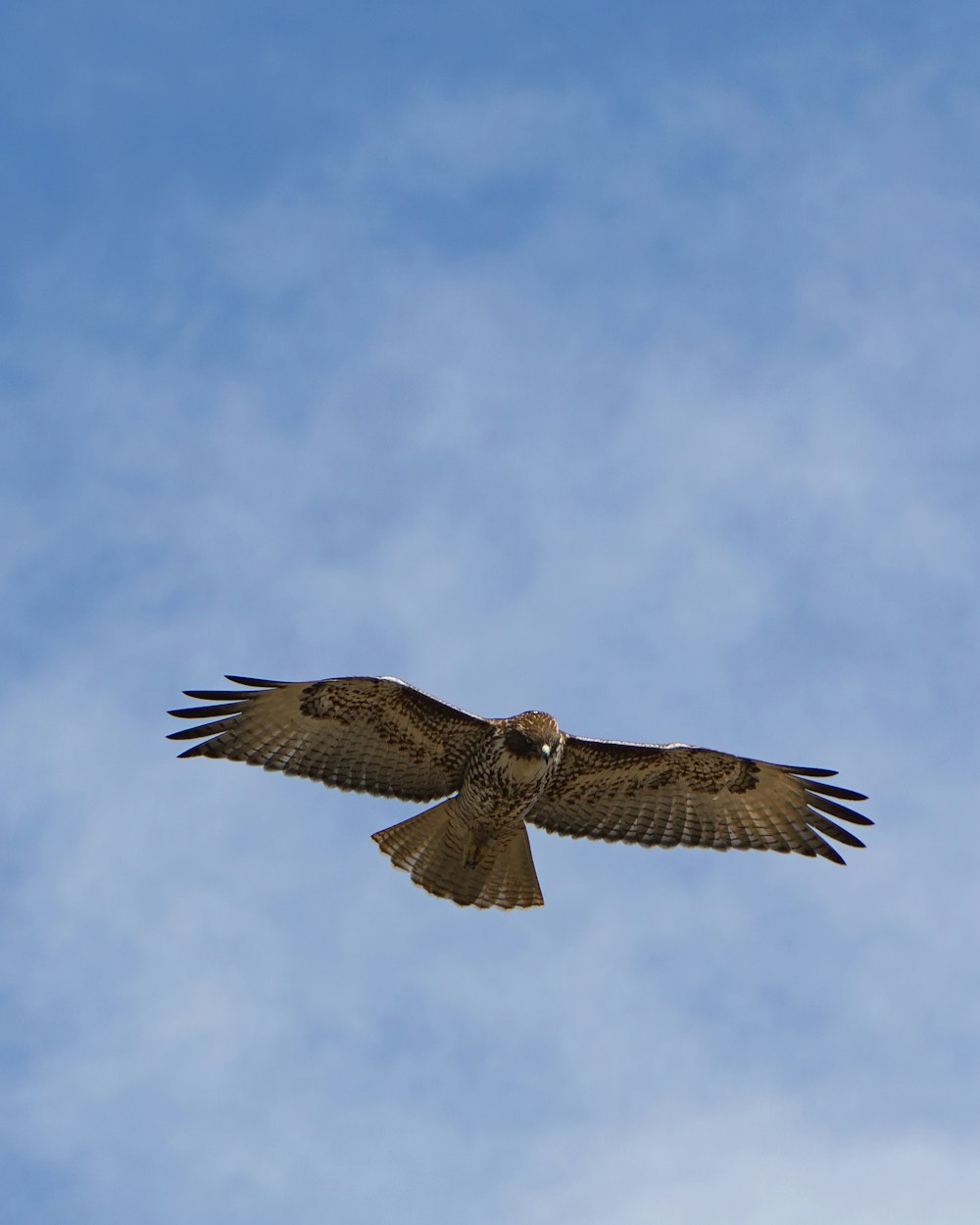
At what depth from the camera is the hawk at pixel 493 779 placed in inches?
563

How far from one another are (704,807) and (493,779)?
217 centimetres

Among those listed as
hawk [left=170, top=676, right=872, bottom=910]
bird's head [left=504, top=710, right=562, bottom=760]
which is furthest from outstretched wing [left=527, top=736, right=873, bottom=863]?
bird's head [left=504, top=710, right=562, bottom=760]

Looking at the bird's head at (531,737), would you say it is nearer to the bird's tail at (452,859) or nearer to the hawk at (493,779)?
the hawk at (493,779)

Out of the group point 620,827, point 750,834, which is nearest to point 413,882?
point 620,827

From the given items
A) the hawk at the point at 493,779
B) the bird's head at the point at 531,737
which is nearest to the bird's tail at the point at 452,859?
the hawk at the point at 493,779

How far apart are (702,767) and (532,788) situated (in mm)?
1703

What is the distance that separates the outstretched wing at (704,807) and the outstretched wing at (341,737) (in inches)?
40.6

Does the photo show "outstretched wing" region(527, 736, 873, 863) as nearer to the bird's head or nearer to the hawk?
the hawk

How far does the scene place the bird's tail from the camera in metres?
14.8

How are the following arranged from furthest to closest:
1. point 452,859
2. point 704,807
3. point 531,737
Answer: point 704,807
point 452,859
point 531,737

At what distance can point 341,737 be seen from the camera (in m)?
14.7

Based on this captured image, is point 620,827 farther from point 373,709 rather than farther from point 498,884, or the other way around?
point 373,709

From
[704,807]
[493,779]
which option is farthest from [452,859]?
[704,807]

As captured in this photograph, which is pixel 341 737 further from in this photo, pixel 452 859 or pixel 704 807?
pixel 704 807
